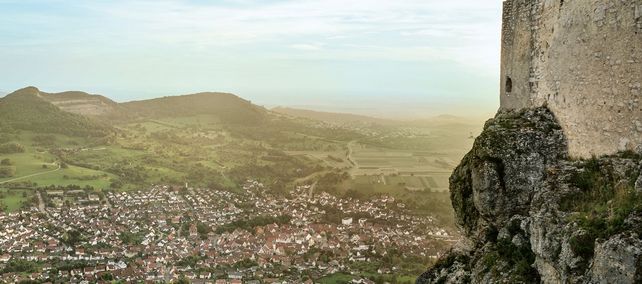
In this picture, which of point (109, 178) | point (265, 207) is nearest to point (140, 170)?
point (109, 178)

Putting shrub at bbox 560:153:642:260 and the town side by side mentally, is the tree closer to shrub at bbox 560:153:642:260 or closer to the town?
the town

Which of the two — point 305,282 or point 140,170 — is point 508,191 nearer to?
point 305,282

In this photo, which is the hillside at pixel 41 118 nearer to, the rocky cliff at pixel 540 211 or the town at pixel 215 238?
the town at pixel 215 238

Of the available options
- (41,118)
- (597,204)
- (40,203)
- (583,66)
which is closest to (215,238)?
(40,203)

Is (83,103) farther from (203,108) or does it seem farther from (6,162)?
(6,162)

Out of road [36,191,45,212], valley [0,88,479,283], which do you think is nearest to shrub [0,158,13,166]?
valley [0,88,479,283]

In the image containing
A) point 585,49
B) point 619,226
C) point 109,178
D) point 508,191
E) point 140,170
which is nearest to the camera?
point 619,226
